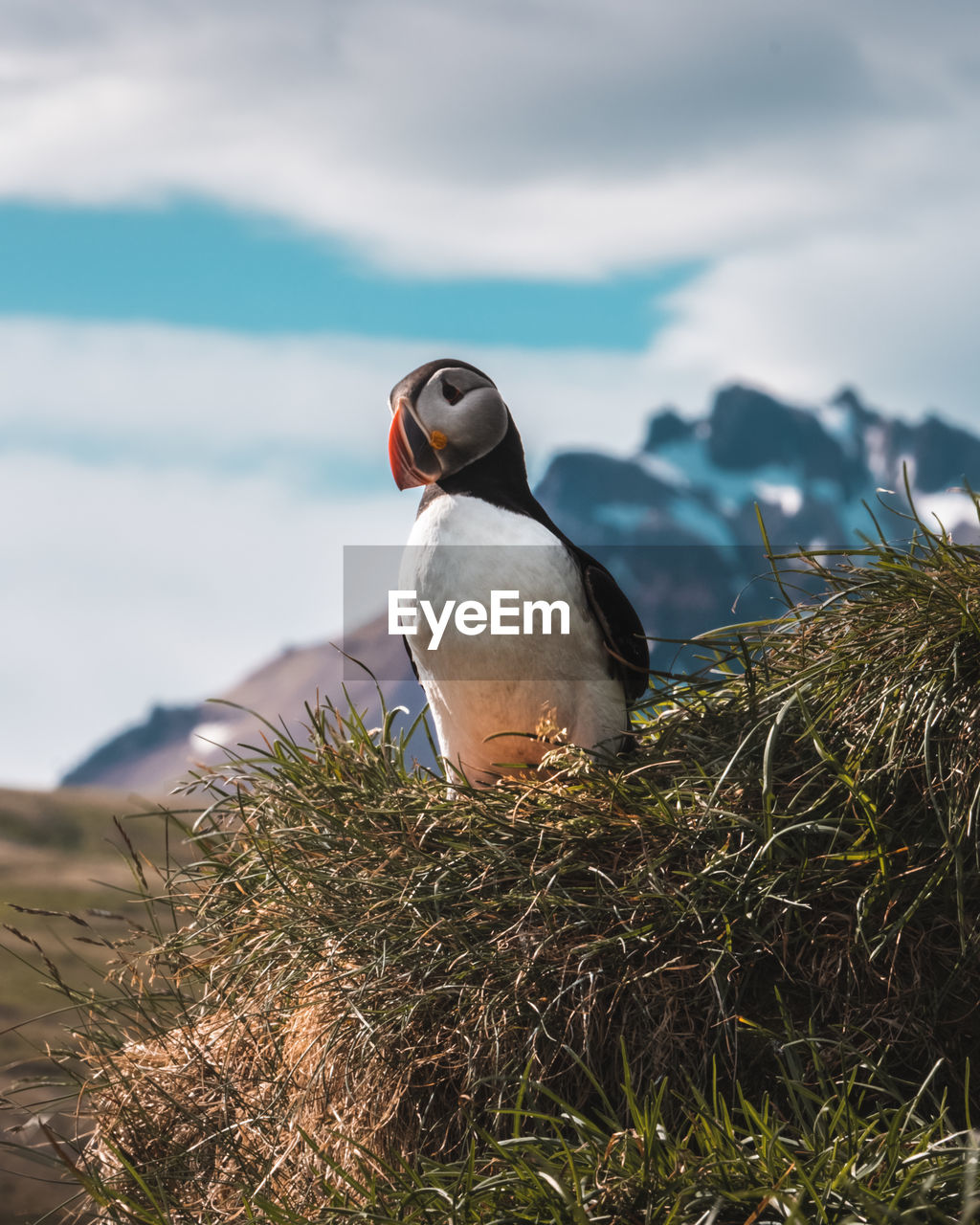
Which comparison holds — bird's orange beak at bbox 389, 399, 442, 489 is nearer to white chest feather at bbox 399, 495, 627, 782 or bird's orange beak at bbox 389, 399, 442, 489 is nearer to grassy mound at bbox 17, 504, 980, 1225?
white chest feather at bbox 399, 495, 627, 782

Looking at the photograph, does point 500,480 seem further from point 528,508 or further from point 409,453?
point 409,453

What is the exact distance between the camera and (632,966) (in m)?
2.57

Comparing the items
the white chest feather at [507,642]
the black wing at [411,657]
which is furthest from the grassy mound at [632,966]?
the black wing at [411,657]

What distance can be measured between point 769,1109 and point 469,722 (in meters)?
1.25

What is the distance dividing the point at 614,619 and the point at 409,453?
0.72 metres

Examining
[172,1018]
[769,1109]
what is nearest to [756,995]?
[769,1109]

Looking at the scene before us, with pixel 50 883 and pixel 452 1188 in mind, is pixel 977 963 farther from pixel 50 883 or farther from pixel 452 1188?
pixel 50 883

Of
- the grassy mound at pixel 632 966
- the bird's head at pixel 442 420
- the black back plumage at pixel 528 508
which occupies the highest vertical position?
the bird's head at pixel 442 420

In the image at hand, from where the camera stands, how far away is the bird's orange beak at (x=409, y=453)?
3303 millimetres

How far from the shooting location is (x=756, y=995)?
2574 millimetres

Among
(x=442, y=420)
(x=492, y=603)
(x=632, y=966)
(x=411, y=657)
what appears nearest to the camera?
(x=632, y=966)

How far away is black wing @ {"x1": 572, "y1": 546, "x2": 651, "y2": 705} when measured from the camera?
3.31 meters

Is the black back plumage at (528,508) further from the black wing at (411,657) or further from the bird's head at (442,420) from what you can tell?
the black wing at (411,657)

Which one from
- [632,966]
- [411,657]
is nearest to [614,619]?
[411,657]
